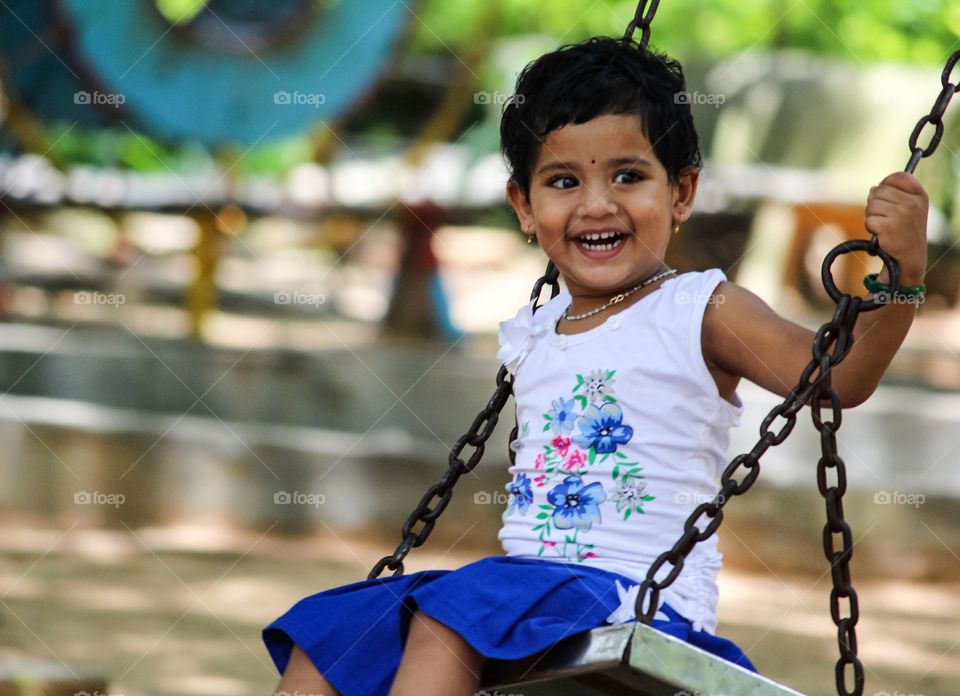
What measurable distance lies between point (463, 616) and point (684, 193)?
2.23ft

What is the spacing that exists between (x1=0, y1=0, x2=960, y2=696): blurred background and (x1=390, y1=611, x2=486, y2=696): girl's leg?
155 inches

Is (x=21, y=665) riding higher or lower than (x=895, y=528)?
lower

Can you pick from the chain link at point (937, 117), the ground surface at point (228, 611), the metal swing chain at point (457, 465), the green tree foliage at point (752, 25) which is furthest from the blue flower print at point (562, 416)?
the green tree foliage at point (752, 25)

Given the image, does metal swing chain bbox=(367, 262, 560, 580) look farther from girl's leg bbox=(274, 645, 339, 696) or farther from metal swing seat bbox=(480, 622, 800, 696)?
metal swing seat bbox=(480, 622, 800, 696)

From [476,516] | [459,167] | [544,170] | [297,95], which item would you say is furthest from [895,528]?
[544,170]

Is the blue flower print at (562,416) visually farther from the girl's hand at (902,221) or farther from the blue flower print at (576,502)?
the girl's hand at (902,221)

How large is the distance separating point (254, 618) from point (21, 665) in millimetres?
1103

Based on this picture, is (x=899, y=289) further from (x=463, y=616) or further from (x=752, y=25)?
(x=752, y=25)

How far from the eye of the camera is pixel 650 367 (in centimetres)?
186

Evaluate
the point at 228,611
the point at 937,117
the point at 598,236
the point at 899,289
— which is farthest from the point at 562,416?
the point at 228,611

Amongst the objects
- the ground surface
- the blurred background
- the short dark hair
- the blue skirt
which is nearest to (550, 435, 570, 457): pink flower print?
the blue skirt

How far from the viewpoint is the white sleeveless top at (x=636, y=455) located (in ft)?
5.97

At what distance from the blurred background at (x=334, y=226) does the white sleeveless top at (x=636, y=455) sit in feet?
12.5

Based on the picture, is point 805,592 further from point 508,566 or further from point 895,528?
point 508,566
